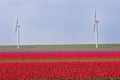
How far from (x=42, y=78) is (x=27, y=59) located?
19.7 metres

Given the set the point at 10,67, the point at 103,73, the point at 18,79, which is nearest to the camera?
the point at 18,79

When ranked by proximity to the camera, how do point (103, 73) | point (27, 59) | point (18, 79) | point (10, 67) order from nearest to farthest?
point (18, 79), point (103, 73), point (10, 67), point (27, 59)

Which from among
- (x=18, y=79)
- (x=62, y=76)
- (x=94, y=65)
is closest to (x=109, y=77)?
(x=62, y=76)

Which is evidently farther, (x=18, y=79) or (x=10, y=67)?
(x=10, y=67)

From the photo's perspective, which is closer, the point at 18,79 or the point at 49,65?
the point at 18,79

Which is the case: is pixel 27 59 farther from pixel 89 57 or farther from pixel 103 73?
pixel 103 73

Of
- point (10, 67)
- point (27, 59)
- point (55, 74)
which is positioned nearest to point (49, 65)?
point (10, 67)

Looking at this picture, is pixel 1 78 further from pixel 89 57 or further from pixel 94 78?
pixel 89 57

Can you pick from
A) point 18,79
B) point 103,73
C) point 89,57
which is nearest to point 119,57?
point 89,57

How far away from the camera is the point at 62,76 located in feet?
72.0

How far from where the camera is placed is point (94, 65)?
2894cm

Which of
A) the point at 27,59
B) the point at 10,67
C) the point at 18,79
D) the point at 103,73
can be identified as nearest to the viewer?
the point at 18,79

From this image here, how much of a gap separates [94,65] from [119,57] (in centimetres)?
1319

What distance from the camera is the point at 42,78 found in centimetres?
2172
